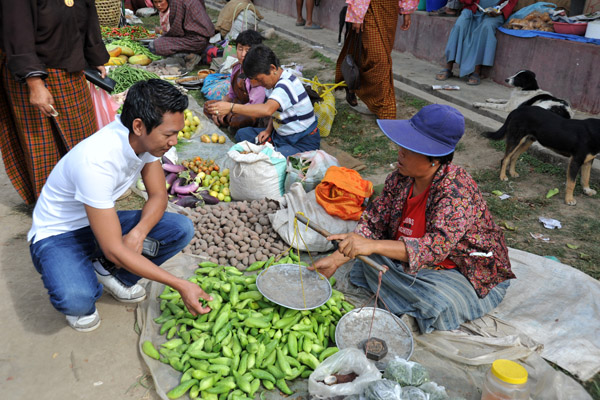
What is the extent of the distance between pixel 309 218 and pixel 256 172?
0.66 m

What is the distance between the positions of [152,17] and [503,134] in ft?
36.0

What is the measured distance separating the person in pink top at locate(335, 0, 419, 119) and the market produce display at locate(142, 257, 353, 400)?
3399mm

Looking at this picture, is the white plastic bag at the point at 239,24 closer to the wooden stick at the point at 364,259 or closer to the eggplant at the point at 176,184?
the eggplant at the point at 176,184

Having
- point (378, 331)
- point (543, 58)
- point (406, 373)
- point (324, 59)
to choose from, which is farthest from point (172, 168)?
point (543, 58)

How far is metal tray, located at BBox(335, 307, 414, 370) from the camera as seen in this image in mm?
2299

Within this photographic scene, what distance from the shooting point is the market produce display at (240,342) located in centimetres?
215

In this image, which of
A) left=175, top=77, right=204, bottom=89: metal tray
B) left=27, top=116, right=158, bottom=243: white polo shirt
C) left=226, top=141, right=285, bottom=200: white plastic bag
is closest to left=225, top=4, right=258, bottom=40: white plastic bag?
left=175, top=77, right=204, bottom=89: metal tray

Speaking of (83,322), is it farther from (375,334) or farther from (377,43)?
(377,43)

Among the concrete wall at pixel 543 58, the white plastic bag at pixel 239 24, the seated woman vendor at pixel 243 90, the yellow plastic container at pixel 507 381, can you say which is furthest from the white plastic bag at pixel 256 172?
the white plastic bag at pixel 239 24

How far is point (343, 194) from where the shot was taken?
333cm

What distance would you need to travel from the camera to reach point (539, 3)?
5980 millimetres

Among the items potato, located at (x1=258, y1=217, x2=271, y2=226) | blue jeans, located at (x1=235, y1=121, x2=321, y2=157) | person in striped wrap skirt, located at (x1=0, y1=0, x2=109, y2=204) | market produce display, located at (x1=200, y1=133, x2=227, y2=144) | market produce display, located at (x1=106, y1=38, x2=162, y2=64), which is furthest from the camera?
market produce display, located at (x1=106, y1=38, x2=162, y2=64)

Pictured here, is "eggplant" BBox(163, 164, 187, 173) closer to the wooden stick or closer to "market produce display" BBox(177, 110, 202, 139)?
"market produce display" BBox(177, 110, 202, 139)

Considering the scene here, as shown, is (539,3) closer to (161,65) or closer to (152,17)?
(161,65)
